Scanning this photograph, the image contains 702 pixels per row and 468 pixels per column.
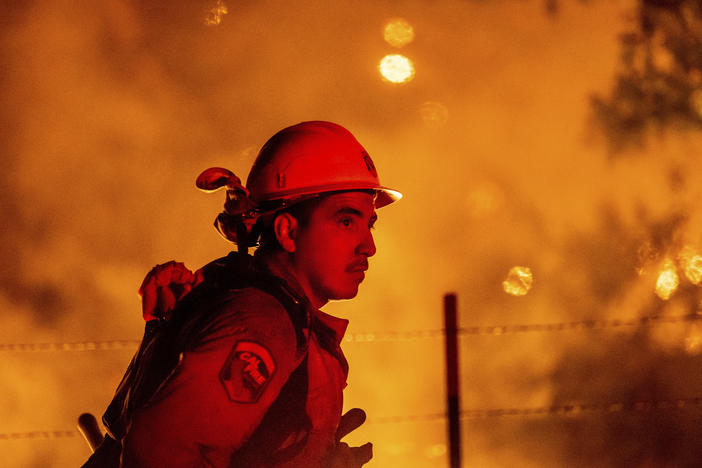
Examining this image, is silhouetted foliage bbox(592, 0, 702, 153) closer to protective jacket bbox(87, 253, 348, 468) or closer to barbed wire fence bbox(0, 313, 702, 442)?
barbed wire fence bbox(0, 313, 702, 442)

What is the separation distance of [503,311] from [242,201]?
2002 millimetres

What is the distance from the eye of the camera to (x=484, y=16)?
12.5 feet

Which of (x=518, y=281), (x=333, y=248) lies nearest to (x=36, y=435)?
(x=333, y=248)

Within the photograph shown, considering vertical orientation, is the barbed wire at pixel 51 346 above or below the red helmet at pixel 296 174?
above

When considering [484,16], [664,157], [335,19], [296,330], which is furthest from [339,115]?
[296,330]

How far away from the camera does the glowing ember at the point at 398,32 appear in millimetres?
3729

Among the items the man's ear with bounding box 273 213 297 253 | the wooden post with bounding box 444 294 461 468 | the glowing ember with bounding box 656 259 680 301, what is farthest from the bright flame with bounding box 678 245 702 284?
the man's ear with bounding box 273 213 297 253

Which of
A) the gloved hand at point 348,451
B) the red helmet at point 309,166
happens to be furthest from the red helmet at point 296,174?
the gloved hand at point 348,451

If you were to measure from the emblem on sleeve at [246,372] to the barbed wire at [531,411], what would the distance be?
6.52 ft

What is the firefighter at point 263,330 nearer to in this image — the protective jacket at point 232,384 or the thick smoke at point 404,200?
the protective jacket at point 232,384

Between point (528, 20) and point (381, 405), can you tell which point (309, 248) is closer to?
point (381, 405)

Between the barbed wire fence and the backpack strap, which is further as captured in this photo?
the barbed wire fence

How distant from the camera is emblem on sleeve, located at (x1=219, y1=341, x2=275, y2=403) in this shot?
1729mm

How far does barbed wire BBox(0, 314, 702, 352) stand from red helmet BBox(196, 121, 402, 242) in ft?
5.17
